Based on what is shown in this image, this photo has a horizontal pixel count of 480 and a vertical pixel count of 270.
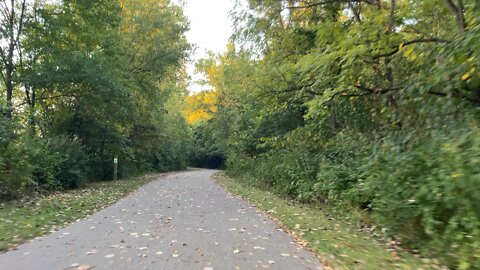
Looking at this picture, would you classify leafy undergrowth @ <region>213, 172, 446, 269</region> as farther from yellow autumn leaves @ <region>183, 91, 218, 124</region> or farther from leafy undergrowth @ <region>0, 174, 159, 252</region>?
yellow autumn leaves @ <region>183, 91, 218, 124</region>

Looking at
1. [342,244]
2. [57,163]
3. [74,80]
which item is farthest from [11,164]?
[342,244]

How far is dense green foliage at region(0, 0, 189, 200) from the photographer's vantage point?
15945 mm

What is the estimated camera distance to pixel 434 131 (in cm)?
748

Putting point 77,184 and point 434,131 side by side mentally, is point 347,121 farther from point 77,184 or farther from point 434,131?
point 77,184

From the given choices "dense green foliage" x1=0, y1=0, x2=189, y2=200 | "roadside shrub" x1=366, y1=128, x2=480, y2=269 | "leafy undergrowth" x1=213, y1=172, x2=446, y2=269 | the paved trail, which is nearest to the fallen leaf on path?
the paved trail

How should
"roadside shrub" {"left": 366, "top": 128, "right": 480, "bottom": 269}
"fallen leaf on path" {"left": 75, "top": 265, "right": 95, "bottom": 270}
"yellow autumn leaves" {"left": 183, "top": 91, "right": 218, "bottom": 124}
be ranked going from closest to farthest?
"roadside shrub" {"left": 366, "top": 128, "right": 480, "bottom": 269}, "fallen leaf on path" {"left": 75, "top": 265, "right": 95, "bottom": 270}, "yellow autumn leaves" {"left": 183, "top": 91, "right": 218, "bottom": 124}

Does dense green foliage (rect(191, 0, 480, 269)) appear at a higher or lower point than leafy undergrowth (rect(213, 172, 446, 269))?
higher

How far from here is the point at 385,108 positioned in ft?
34.7

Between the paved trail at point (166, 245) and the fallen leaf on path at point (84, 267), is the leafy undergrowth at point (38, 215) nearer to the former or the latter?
the paved trail at point (166, 245)

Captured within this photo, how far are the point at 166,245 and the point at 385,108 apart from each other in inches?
253

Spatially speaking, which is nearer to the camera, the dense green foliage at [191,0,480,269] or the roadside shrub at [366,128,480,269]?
the roadside shrub at [366,128,480,269]

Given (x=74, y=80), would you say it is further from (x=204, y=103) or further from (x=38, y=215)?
(x=204, y=103)

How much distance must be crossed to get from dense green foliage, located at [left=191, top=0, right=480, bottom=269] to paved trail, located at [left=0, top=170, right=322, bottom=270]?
1946 millimetres

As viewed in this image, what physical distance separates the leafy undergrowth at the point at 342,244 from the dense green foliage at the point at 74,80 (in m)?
9.35
